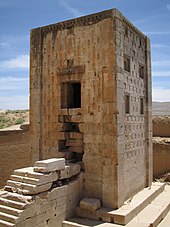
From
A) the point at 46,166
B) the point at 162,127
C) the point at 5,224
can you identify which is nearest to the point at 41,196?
the point at 46,166

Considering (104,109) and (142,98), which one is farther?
(142,98)

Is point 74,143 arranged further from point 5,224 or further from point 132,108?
point 5,224

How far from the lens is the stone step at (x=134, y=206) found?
7.66 meters

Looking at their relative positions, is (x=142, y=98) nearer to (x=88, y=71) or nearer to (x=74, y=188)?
(x=88, y=71)

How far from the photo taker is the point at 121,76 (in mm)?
8672

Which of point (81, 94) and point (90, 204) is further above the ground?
point (81, 94)

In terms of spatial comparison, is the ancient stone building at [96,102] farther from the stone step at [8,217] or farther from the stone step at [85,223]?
the stone step at [8,217]

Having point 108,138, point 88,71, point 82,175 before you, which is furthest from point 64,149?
point 88,71

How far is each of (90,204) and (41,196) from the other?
6.06 ft

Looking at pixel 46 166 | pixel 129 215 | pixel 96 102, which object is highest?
pixel 96 102

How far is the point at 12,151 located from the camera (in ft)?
51.8

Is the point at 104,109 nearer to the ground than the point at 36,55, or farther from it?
nearer to the ground

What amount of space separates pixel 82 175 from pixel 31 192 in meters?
2.46

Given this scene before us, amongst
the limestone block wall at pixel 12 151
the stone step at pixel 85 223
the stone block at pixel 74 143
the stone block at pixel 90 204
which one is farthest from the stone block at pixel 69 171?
the limestone block wall at pixel 12 151
